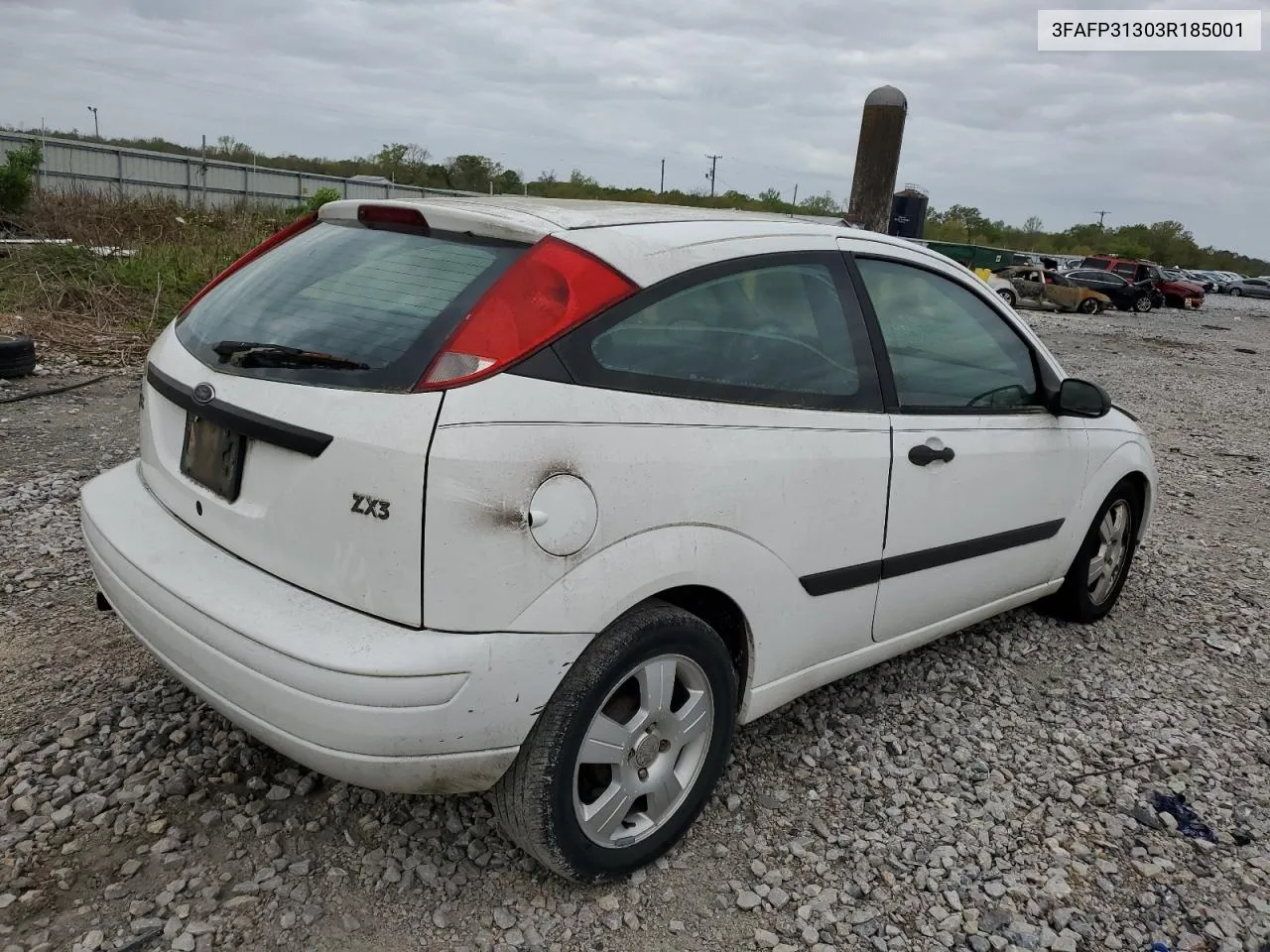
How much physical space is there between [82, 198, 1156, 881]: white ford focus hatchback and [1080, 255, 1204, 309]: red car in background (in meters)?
32.9

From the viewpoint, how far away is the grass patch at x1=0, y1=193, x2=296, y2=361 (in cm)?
869

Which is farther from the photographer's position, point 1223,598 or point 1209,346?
point 1209,346

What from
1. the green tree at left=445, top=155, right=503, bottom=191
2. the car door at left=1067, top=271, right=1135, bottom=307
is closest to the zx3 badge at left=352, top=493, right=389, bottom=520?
the car door at left=1067, top=271, right=1135, bottom=307

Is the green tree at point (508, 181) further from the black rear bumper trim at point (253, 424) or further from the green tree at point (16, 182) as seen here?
the black rear bumper trim at point (253, 424)

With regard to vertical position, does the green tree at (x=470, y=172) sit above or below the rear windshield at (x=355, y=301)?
above

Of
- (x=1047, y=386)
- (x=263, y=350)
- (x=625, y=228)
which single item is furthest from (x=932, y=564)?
(x=263, y=350)

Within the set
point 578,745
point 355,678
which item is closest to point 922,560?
point 578,745

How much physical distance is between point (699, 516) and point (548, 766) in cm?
66

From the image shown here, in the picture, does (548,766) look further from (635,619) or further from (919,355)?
(919,355)

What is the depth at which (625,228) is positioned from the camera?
2.32m

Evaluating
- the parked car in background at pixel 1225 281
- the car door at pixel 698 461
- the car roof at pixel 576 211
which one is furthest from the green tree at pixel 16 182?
the parked car in background at pixel 1225 281

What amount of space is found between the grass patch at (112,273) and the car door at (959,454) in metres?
7.42

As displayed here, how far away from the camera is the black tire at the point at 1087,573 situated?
3938mm

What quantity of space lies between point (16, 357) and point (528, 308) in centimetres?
670
